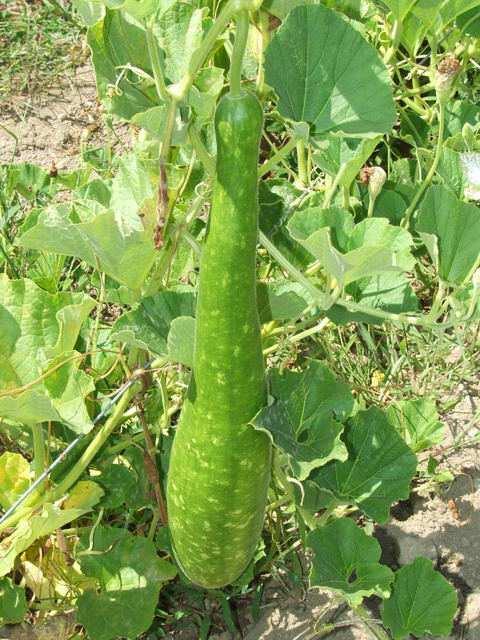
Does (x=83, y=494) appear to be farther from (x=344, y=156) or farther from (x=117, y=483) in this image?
(x=344, y=156)

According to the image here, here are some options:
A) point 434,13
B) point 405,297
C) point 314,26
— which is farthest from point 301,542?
point 434,13

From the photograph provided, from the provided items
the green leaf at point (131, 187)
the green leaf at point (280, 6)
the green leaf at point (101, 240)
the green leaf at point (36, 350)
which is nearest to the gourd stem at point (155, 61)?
the green leaf at point (101, 240)

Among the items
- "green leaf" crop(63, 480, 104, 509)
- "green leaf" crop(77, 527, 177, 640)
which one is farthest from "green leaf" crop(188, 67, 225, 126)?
"green leaf" crop(77, 527, 177, 640)

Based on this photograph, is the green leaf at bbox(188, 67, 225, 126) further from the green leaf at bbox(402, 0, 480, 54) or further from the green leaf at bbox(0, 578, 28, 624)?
the green leaf at bbox(0, 578, 28, 624)

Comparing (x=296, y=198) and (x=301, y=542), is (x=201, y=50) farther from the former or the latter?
(x=301, y=542)

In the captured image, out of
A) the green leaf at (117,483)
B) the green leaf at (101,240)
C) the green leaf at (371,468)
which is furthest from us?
the green leaf at (117,483)

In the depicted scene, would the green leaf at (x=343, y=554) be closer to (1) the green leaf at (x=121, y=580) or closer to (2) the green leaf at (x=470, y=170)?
(1) the green leaf at (x=121, y=580)

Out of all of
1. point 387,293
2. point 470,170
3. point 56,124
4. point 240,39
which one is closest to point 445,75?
point 470,170
